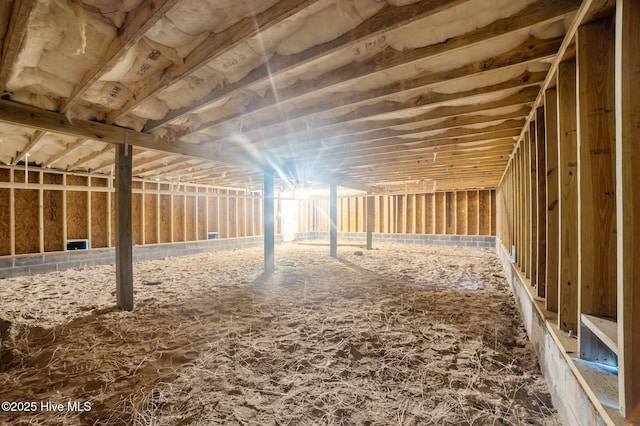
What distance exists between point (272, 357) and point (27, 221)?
651 cm

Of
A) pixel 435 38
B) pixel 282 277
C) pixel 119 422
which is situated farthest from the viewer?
pixel 282 277

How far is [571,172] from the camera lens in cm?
160

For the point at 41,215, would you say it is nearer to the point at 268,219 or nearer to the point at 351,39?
the point at 268,219

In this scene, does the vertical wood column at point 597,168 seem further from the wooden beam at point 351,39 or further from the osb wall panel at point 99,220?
the osb wall panel at point 99,220

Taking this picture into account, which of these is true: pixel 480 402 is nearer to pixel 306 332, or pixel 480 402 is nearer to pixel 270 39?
pixel 306 332

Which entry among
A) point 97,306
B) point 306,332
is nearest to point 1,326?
point 97,306

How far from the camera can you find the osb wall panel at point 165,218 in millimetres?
7656

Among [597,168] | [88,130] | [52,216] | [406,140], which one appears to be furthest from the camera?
[52,216]

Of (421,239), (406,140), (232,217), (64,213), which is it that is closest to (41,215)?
(64,213)

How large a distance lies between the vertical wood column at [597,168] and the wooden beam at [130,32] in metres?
1.96

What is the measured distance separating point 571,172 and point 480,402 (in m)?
1.45

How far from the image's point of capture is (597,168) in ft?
4.18

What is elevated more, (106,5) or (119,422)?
(106,5)

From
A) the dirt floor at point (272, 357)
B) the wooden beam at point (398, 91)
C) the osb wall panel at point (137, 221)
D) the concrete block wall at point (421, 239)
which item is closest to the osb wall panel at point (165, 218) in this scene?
the osb wall panel at point (137, 221)
